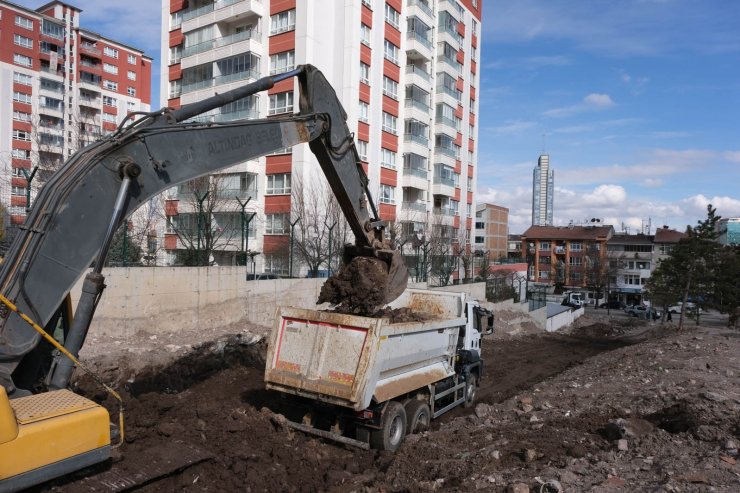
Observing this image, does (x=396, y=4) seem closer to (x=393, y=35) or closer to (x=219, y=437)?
(x=393, y=35)

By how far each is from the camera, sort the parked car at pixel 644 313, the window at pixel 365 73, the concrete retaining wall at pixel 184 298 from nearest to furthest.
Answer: the concrete retaining wall at pixel 184 298 < the window at pixel 365 73 < the parked car at pixel 644 313

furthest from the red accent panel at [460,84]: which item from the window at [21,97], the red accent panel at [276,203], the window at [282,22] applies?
the window at [21,97]

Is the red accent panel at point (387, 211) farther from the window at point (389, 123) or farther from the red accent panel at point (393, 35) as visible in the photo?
the red accent panel at point (393, 35)

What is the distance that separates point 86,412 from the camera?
4.43m

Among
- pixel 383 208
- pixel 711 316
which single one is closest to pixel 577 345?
pixel 383 208

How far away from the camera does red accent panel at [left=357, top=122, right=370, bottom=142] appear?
120 feet

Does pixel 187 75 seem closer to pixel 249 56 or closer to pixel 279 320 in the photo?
pixel 249 56

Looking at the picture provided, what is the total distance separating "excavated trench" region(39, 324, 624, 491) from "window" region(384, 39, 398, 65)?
1229 inches

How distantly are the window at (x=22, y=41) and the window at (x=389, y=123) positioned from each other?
47280 mm

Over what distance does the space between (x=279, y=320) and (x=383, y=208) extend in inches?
1194

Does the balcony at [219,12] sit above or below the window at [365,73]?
above

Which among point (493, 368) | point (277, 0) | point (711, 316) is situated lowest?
point (711, 316)

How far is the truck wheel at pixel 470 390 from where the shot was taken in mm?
11750

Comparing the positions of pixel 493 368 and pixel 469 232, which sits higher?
pixel 469 232
